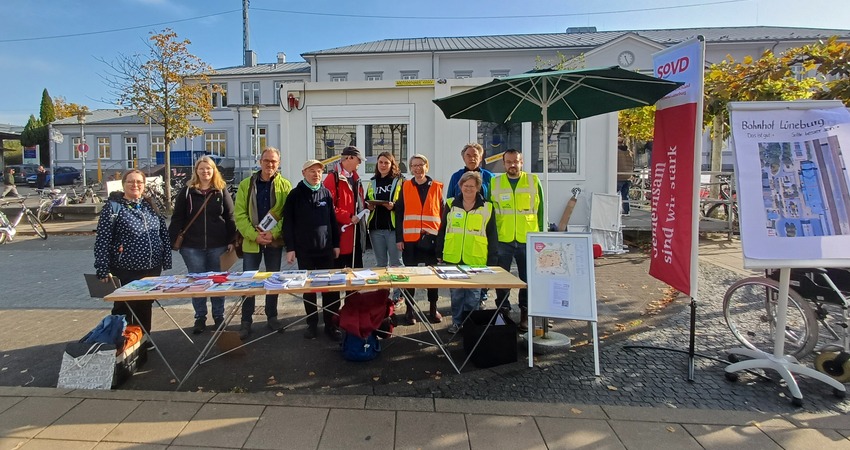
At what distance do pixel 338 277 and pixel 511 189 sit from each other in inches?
71.5

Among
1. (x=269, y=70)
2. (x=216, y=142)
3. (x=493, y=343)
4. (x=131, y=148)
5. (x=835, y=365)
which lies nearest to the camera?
(x=835, y=365)

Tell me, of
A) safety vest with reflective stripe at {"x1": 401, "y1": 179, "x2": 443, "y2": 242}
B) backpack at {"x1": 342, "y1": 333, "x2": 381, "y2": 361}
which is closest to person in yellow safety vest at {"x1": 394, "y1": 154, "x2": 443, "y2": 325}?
safety vest with reflective stripe at {"x1": 401, "y1": 179, "x2": 443, "y2": 242}

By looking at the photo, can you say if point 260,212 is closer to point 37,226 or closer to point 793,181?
point 793,181

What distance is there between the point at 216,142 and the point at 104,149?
11.2m

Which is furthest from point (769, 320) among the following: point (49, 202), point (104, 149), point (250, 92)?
point (104, 149)

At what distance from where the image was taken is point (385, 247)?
5238 millimetres

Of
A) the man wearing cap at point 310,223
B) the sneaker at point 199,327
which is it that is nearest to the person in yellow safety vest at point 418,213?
the man wearing cap at point 310,223

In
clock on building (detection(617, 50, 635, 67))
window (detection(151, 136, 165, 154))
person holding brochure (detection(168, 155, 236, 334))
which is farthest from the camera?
window (detection(151, 136, 165, 154))

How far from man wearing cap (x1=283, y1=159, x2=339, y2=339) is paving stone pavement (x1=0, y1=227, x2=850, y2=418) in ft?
2.44

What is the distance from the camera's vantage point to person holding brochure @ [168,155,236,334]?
446 centimetres

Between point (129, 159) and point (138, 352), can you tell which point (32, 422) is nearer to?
point (138, 352)

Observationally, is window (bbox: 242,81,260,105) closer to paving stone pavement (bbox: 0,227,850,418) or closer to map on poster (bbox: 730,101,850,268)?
paving stone pavement (bbox: 0,227,850,418)

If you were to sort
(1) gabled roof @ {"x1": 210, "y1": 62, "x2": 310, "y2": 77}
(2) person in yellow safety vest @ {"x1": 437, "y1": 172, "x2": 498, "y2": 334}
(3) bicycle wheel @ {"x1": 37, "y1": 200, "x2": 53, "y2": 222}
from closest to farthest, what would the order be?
(2) person in yellow safety vest @ {"x1": 437, "y1": 172, "x2": 498, "y2": 334}, (3) bicycle wheel @ {"x1": 37, "y1": 200, "x2": 53, "y2": 222}, (1) gabled roof @ {"x1": 210, "y1": 62, "x2": 310, "y2": 77}

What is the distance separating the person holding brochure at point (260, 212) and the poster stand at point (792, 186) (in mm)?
3859
